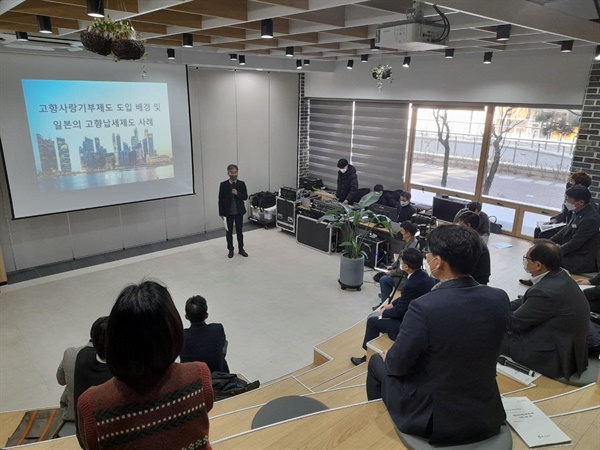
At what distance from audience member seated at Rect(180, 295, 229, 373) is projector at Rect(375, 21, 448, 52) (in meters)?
2.49

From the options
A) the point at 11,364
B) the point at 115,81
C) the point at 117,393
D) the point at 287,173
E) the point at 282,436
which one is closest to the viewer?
the point at 117,393

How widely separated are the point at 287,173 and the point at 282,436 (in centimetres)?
785

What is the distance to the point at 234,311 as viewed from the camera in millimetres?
5324

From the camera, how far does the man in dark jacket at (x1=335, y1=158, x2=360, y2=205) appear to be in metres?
7.76

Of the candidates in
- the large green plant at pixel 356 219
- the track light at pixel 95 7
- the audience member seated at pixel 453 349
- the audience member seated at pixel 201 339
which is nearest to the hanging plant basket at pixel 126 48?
the track light at pixel 95 7

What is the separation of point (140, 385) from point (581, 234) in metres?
4.82

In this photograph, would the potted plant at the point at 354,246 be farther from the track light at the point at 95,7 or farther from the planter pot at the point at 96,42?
the track light at the point at 95,7

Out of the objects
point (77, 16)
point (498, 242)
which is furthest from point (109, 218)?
point (498, 242)

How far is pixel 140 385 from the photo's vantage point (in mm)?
1177

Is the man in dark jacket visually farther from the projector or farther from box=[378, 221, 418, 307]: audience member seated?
the projector

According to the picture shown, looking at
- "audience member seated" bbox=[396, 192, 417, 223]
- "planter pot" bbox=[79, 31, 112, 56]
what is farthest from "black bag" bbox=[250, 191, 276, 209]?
"planter pot" bbox=[79, 31, 112, 56]

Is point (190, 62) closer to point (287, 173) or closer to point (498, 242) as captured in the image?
point (287, 173)

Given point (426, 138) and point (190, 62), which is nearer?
point (190, 62)

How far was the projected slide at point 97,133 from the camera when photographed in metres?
5.95
